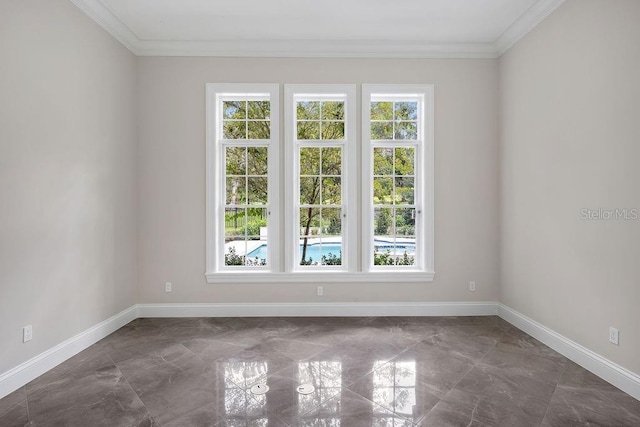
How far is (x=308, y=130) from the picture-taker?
13.8 feet

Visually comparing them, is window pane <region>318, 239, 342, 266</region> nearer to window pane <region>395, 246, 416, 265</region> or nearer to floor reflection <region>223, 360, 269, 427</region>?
window pane <region>395, 246, 416, 265</region>

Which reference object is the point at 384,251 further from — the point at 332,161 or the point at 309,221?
the point at 332,161

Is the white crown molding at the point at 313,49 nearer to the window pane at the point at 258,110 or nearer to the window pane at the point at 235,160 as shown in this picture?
the window pane at the point at 258,110

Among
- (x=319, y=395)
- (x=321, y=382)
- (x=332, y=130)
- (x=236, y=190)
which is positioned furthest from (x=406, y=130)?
(x=319, y=395)

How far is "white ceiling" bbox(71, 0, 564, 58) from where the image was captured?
3.30m

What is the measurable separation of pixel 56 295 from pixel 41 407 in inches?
37.2

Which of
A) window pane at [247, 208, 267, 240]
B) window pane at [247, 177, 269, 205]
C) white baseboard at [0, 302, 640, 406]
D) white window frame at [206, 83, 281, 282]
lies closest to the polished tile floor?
white baseboard at [0, 302, 640, 406]


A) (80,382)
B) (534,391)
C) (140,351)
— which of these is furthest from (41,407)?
(534,391)

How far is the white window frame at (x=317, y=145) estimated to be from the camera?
410cm

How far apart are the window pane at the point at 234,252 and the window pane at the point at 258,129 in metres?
1.32

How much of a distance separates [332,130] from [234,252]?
6.40ft

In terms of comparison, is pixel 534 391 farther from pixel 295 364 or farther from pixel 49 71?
pixel 49 71

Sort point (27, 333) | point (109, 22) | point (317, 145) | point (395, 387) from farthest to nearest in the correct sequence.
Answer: point (317, 145) → point (109, 22) → point (27, 333) → point (395, 387)

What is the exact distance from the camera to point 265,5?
129 inches
